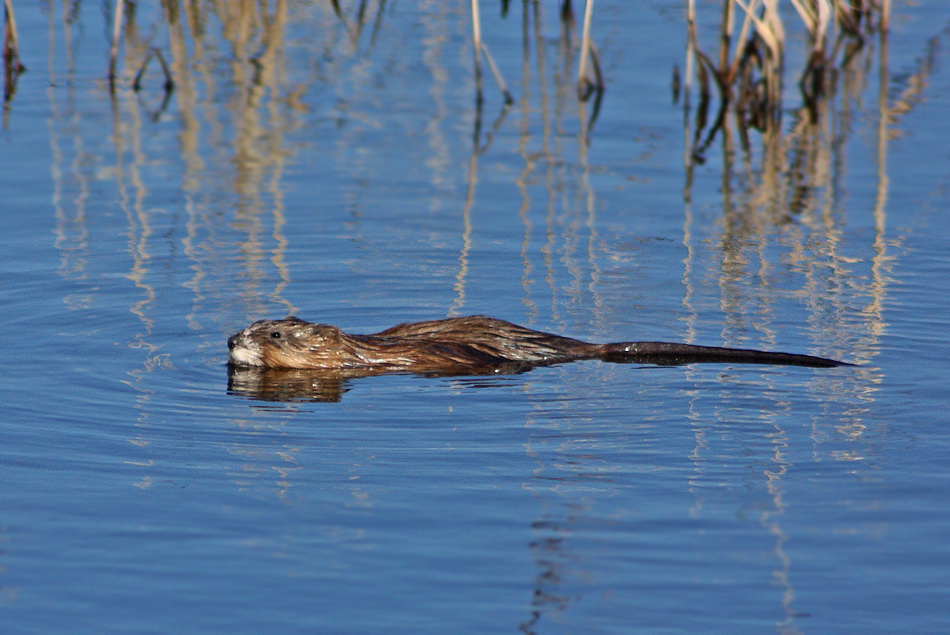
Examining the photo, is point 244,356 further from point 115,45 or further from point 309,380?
point 115,45

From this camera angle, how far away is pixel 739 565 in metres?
5.21

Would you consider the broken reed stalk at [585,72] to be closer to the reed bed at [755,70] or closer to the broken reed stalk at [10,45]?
the reed bed at [755,70]

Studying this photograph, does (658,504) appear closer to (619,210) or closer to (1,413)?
(1,413)

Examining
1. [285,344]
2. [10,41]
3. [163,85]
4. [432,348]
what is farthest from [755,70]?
[285,344]

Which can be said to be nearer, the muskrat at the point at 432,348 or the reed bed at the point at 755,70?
the muskrat at the point at 432,348

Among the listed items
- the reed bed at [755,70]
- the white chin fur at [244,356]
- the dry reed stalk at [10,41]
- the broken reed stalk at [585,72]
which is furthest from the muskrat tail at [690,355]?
the dry reed stalk at [10,41]

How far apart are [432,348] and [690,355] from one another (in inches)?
55.1

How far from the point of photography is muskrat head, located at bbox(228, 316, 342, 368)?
788 centimetres

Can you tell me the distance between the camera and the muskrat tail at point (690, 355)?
24.8ft

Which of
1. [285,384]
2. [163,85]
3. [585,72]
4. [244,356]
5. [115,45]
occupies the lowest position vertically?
[285,384]

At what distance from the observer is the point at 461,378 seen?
25.6 ft

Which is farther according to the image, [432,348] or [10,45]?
[10,45]

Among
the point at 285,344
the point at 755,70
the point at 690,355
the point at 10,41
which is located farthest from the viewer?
the point at 755,70

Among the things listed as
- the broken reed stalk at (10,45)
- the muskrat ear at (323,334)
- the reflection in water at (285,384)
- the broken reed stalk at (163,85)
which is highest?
the broken reed stalk at (10,45)
